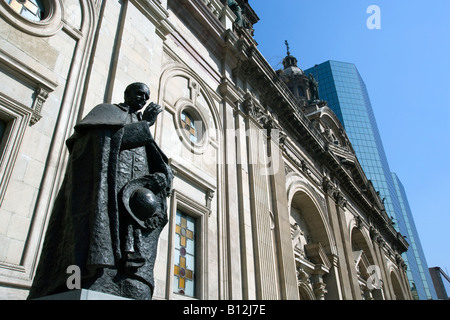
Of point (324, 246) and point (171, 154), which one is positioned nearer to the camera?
point (171, 154)

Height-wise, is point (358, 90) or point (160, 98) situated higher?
point (358, 90)

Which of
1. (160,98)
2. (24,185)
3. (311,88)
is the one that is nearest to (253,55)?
(160,98)

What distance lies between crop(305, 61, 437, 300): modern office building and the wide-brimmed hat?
244 ft

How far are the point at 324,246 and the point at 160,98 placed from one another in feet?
39.5

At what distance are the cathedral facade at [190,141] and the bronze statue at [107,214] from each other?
8.95 feet

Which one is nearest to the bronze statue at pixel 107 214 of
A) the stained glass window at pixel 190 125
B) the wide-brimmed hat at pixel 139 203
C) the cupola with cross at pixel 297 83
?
the wide-brimmed hat at pixel 139 203

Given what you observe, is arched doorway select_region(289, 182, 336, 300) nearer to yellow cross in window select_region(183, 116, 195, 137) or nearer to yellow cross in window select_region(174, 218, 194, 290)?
yellow cross in window select_region(183, 116, 195, 137)

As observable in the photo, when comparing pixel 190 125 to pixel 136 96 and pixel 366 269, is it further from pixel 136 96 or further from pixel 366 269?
pixel 366 269

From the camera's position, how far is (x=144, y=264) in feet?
9.55

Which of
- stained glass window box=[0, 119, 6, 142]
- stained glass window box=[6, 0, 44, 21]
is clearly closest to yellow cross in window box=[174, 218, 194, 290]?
stained glass window box=[0, 119, 6, 142]

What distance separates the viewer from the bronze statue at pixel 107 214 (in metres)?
2.66

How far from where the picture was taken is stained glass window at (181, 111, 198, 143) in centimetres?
1066

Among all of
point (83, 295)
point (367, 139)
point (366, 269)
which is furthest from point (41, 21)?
point (367, 139)
